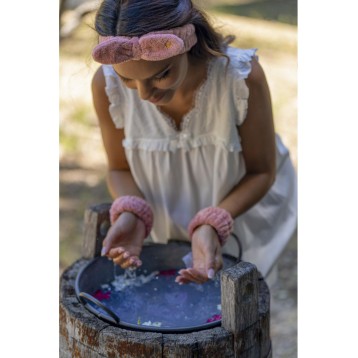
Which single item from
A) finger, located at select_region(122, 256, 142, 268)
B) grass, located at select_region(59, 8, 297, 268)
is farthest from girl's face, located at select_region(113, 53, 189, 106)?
grass, located at select_region(59, 8, 297, 268)

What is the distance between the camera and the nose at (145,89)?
1.41 metres

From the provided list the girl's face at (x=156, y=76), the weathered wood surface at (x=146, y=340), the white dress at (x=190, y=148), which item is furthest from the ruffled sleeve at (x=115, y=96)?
the weathered wood surface at (x=146, y=340)

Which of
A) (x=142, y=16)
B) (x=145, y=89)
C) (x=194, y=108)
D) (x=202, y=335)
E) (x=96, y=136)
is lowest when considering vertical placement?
(x=96, y=136)

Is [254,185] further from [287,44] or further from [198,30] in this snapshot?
[287,44]

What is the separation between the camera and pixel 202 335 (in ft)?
4.34

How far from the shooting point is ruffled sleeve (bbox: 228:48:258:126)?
156 cm

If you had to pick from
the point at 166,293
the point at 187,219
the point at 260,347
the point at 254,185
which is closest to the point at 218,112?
the point at 254,185

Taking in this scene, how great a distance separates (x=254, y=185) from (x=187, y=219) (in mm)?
215

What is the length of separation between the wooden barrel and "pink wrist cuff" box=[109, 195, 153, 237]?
27 cm

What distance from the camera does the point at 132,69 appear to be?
1368 mm

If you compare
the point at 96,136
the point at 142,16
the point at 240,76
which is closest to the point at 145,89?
the point at 142,16

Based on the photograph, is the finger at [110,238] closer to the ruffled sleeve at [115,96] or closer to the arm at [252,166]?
the arm at [252,166]

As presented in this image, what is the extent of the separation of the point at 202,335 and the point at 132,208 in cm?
41

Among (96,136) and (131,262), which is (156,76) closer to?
(131,262)
